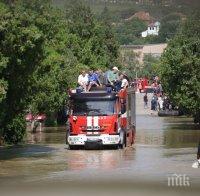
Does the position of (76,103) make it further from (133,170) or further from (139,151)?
(133,170)

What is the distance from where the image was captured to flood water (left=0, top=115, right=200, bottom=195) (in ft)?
52.8

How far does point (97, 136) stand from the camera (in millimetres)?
27016

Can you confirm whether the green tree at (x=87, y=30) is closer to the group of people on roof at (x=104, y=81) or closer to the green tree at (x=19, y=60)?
the group of people on roof at (x=104, y=81)

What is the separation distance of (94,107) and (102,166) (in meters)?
7.41

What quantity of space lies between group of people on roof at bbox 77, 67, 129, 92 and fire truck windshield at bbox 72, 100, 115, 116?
79 cm

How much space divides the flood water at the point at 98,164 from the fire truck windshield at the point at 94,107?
65.8 inches

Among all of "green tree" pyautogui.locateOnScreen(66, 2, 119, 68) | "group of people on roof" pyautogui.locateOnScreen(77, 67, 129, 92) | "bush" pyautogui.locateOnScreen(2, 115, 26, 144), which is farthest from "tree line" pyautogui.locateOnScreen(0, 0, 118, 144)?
"green tree" pyautogui.locateOnScreen(66, 2, 119, 68)

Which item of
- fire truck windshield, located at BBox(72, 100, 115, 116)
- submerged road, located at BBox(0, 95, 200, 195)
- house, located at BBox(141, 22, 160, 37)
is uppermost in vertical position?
house, located at BBox(141, 22, 160, 37)

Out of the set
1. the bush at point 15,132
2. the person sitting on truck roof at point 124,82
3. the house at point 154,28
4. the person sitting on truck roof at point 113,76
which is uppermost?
the house at point 154,28

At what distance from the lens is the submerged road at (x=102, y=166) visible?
1517 cm

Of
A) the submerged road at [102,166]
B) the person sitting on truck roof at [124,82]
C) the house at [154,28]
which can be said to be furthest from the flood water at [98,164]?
the house at [154,28]

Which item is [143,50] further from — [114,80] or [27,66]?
[27,66]

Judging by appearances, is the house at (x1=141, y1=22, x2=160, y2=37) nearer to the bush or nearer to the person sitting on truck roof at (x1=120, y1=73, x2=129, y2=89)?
the person sitting on truck roof at (x1=120, y1=73, x2=129, y2=89)

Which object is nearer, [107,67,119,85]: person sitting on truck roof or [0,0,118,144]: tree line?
[0,0,118,144]: tree line
